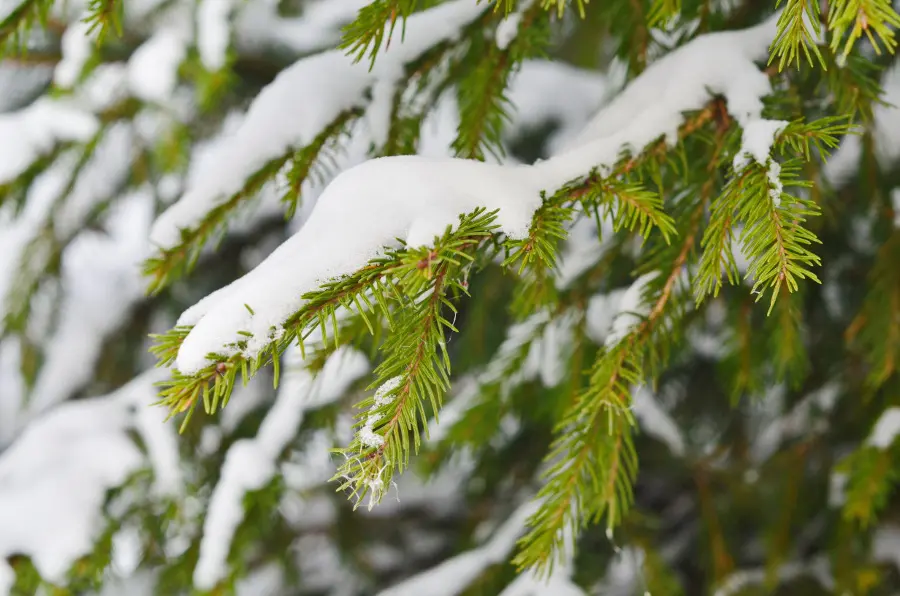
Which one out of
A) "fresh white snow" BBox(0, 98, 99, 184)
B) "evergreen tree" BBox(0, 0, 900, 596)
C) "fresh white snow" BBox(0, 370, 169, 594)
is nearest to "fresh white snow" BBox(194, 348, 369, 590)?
"evergreen tree" BBox(0, 0, 900, 596)

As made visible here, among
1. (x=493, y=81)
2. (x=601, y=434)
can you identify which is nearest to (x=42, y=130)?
(x=493, y=81)

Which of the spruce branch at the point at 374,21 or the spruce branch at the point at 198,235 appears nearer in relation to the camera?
the spruce branch at the point at 374,21

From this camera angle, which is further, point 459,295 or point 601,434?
point 601,434

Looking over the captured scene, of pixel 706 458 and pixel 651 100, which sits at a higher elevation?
pixel 651 100

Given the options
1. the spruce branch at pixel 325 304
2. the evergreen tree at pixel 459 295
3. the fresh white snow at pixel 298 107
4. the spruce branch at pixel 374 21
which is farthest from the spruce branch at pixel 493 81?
the spruce branch at pixel 325 304

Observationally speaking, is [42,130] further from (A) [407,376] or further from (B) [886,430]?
(B) [886,430]

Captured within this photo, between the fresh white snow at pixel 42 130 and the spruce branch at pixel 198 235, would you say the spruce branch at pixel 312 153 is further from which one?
the fresh white snow at pixel 42 130

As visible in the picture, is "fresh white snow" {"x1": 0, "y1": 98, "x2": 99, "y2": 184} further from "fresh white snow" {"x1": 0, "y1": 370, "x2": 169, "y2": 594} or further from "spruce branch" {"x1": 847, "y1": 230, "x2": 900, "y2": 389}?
"spruce branch" {"x1": 847, "y1": 230, "x2": 900, "y2": 389}

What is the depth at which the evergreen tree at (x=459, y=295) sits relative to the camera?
709 mm

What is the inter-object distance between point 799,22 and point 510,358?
816 mm

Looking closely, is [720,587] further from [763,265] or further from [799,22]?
[799,22]

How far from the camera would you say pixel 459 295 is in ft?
2.39

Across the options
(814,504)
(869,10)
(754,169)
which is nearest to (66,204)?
(754,169)

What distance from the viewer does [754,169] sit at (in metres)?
0.72
